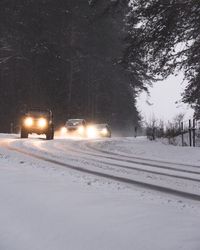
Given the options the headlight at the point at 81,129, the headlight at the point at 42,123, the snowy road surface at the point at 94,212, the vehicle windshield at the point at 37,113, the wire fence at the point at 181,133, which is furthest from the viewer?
the headlight at the point at 81,129

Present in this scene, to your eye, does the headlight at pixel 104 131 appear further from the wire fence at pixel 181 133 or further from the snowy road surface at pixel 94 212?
the snowy road surface at pixel 94 212

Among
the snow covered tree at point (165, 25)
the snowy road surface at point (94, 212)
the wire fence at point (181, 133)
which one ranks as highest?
the snow covered tree at point (165, 25)

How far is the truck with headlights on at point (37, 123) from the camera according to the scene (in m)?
29.7

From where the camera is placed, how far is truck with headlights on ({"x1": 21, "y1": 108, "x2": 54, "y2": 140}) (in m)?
29.7

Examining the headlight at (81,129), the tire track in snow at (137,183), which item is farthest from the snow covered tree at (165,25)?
the headlight at (81,129)

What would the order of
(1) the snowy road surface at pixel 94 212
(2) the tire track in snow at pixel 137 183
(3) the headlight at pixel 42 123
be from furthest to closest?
(3) the headlight at pixel 42 123, (2) the tire track in snow at pixel 137 183, (1) the snowy road surface at pixel 94 212

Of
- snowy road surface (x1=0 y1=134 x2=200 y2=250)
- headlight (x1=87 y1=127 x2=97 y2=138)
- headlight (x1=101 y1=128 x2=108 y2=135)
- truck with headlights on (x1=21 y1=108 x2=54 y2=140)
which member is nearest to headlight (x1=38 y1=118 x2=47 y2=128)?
truck with headlights on (x1=21 y1=108 x2=54 y2=140)

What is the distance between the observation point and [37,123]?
99.6 feet

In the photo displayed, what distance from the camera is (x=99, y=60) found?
5159cm

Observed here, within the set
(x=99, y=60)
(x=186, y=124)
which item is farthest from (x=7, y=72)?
(x=186, y=124)

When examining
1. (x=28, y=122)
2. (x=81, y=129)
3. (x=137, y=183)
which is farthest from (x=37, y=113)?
(x=137, y=183)

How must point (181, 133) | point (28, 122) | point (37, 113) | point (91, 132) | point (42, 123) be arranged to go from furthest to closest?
1. point (91, 132)
2. point (37, 113)
3. point (42, 123)
4. point (28, 122)
5. point (181, 133)

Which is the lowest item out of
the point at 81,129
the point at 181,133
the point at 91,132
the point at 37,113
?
the point at 181,133

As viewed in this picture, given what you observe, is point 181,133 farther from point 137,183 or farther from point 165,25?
point 137,183
